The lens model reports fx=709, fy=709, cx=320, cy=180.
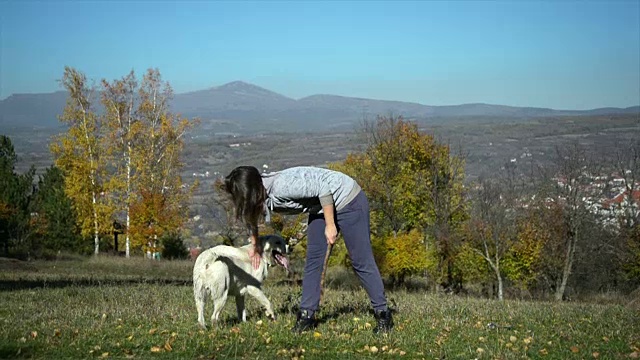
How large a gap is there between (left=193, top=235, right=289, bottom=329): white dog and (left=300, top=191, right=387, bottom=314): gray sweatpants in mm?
668

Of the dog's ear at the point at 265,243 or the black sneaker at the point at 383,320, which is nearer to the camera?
the black sneaker at the point at 383,320

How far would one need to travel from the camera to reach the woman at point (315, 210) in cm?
772

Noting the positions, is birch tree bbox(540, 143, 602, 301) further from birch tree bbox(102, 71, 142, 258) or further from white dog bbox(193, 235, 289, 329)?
white dog bbox(193, 235, 289, 329)

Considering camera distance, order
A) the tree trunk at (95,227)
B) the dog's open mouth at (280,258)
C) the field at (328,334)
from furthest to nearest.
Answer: the tree trunk at (95,227) → the dog's open mouth at (280,258) → the field at (328,334)

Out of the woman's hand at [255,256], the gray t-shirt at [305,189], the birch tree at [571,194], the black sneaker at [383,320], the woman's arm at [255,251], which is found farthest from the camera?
the birch tree at [571,194]

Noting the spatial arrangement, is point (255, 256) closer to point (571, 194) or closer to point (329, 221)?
point (329, 221)

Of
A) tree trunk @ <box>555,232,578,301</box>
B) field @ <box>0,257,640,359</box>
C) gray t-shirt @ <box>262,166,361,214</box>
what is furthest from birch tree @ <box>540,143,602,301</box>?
gray t-shirt @ <box>262,166,361,214</box>

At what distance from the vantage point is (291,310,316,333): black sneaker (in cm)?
817

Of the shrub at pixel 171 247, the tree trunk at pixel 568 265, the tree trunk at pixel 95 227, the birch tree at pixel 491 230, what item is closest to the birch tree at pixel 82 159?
the tree trunk at pixel 95 227

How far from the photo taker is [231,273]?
8.73m

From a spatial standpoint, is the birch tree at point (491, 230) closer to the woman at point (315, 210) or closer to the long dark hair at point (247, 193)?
the woman at point (315, 210)

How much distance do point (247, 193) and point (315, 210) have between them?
977mm

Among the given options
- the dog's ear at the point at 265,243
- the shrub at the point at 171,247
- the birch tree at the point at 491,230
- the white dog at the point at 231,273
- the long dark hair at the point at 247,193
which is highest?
the long dark hair at the point at 247,193

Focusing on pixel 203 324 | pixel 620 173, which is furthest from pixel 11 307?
pixel 620 173
